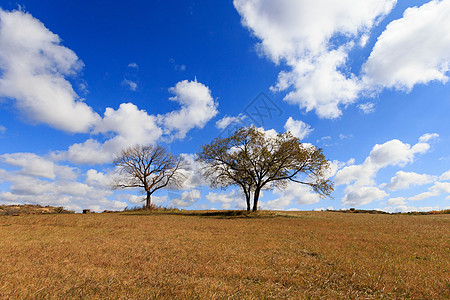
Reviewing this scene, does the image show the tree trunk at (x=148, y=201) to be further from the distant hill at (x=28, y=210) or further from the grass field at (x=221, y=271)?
the grass field at (x=221, y=271)

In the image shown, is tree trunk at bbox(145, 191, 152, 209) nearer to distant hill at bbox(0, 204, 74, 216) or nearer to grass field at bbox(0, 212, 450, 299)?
distant hill at bbox(0, 204, 74, 216)

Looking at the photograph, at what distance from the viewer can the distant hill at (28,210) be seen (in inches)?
1049

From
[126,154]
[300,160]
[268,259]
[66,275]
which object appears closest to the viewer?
[66,275]

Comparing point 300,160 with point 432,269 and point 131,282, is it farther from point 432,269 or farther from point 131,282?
point 131,282

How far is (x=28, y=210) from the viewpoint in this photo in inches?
1128

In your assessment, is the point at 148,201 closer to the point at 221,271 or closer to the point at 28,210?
the point at 28,210

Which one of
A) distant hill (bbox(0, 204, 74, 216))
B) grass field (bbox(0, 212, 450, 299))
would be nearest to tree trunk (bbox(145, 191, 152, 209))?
distant hill (bbox(0, 204, 74, 216))

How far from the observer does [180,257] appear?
825cm

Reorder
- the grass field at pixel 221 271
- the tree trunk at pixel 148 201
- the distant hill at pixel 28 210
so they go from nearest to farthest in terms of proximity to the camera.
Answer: the grass field at pixel 221 271 < the distant hill at pixel 28 210 < the tree trunk at pixel 148 201

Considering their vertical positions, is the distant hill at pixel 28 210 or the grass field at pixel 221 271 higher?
the distant hill at pixel 28 210

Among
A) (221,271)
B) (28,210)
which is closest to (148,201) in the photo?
(28,210)

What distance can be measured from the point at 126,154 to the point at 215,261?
37.3 m

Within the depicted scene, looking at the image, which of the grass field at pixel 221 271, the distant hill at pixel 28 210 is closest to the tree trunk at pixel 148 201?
the distant hill at pixel 28 210

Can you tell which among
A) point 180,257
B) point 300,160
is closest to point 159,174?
point 300,160
